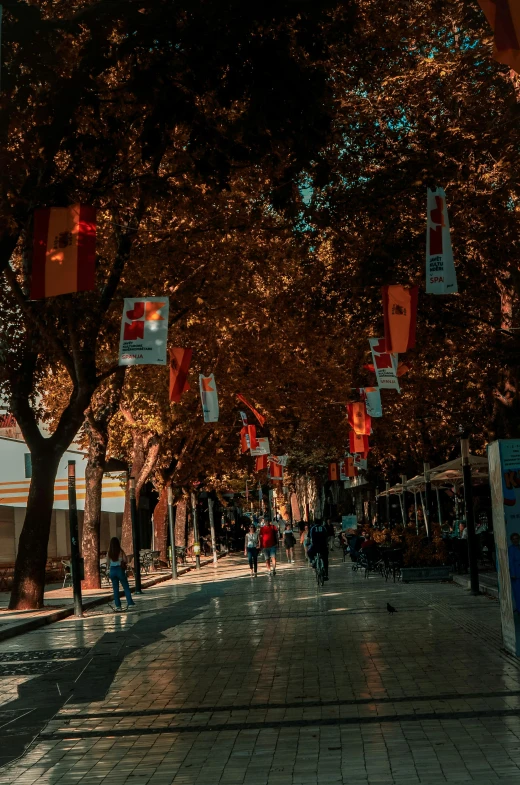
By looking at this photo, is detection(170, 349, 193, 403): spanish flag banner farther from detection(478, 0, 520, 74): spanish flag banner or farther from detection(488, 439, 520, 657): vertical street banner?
detection(478, 0, 520, 74): spanish flag banner

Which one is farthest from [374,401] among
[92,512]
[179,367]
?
[179,367]

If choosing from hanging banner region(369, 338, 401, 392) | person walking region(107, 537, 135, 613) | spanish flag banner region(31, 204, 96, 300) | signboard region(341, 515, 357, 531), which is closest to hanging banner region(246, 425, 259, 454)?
signboard region(341, 515, 357, 531)

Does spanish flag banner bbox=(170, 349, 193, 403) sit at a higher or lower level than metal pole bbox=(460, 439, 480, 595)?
higher

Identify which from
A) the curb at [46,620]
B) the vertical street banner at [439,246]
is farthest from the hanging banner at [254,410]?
the vertical street banner at [439,246]

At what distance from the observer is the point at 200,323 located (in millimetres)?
29453

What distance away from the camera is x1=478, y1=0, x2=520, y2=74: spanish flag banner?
9039mm

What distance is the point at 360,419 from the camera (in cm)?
3428

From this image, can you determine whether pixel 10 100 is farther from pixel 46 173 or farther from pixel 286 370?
pixel 286 370

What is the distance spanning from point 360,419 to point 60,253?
2144 cm

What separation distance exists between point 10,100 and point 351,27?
4228 millimetres

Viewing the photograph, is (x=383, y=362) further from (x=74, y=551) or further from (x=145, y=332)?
(x=74, y=551)

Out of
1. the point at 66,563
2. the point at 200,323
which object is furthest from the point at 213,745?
the point at 66,563

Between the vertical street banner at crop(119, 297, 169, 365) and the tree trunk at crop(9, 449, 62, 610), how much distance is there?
18.7ft

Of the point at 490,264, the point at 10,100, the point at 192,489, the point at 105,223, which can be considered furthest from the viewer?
the point at 192,489
